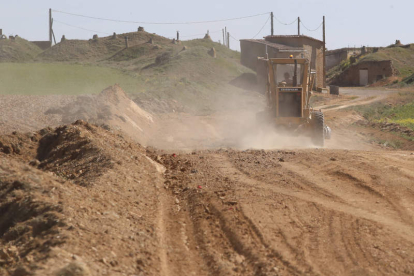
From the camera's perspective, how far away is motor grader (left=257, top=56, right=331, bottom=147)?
19.1 meters

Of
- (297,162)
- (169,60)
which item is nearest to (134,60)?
(169,60)

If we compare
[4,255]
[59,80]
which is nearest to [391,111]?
[59,80]

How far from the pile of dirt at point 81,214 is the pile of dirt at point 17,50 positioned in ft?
183

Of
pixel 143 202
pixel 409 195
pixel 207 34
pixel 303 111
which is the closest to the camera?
pixel 143 202

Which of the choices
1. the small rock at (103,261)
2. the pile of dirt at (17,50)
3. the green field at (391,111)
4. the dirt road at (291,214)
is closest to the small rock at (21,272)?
the small rock at (103,261)

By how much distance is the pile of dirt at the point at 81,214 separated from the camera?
6832 mm

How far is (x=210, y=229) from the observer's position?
30.4ft

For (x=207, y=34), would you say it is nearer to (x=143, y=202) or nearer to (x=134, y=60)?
(x=134, y=60)

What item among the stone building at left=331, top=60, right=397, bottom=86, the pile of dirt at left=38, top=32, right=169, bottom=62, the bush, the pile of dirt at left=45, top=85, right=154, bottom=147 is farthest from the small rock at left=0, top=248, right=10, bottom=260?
the stone building at left=331, top=60, right=397, bottom=86

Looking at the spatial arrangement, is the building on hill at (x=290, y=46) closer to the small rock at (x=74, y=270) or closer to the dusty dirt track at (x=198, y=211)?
the dusty dirt track at (x=198, y=211)

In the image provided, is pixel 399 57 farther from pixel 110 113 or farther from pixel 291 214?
pixel 291 214

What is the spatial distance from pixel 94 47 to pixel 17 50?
10.3m

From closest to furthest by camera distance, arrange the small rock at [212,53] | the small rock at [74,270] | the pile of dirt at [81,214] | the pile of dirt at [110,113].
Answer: the small rock at [74,270] < the pile of dirt at [81,214] < the pile of dirt at [110,113] < the small rock at [212,53]

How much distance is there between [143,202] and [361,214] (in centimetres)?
425
